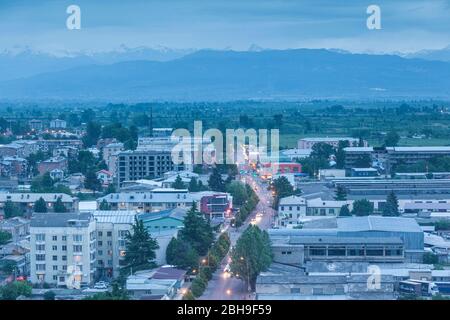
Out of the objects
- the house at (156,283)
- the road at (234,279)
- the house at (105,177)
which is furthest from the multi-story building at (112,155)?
the house at (156,283)

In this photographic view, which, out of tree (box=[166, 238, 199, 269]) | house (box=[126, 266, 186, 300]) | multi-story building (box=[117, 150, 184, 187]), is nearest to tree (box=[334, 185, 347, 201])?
multi-story building (box=[117, 150, 184, 187])

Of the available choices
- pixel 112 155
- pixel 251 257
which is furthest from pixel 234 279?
pixel 112 155

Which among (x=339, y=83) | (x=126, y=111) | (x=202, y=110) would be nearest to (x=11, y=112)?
(x=126, y=111)

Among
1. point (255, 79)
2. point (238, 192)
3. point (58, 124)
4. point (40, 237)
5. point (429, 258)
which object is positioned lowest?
point (429, 258)

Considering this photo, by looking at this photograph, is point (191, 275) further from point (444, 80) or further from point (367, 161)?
point (444, 80)

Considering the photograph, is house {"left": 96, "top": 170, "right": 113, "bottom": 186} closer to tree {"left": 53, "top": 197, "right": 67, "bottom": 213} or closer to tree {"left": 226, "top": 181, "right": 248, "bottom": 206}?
tree {"left": 226, "top": 181, "right": 248, "bottom": 206}

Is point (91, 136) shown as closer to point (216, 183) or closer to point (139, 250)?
point (216, 183)
